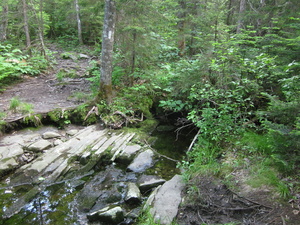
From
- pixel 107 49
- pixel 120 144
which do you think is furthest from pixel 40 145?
pixel 107 49

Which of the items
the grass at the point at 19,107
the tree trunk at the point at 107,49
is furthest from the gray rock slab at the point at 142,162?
the grass at the point at 19,107

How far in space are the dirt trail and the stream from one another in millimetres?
1553

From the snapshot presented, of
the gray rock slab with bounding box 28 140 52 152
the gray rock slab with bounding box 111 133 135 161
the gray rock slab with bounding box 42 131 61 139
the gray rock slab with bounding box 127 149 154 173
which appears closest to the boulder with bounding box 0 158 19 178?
the gray rock slab with bounding box 28 140 52 152

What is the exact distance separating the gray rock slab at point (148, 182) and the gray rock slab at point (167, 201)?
54 cm

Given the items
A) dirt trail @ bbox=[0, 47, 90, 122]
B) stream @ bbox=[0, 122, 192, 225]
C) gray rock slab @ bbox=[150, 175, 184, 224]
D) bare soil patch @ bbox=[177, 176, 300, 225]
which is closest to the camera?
bare soil patch @ bbox=[177, 176, 300, 225]

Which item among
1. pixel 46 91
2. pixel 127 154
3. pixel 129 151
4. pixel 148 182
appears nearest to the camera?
pixel 148 182

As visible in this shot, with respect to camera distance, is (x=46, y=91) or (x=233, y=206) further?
(x=46, y=91)

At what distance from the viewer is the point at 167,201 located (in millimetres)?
4270

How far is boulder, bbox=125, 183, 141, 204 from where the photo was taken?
15.9 ft

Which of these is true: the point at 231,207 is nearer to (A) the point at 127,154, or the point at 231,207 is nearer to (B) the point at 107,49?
(A) the point at 127,154

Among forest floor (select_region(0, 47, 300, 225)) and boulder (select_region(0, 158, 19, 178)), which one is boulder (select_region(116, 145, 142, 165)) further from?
boulder (select_region(0, 158, 19, 178))

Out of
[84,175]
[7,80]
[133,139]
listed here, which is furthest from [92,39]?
[84,175]

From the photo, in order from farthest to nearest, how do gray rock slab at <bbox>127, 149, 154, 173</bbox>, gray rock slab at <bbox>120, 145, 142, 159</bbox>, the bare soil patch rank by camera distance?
gray rock slab at <bbox>120, 145, 142, 159</bbox> < gray rock slab at <bbox>127, 149, 154, 173</bbox> < the bare soil patch

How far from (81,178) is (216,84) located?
4.90m
